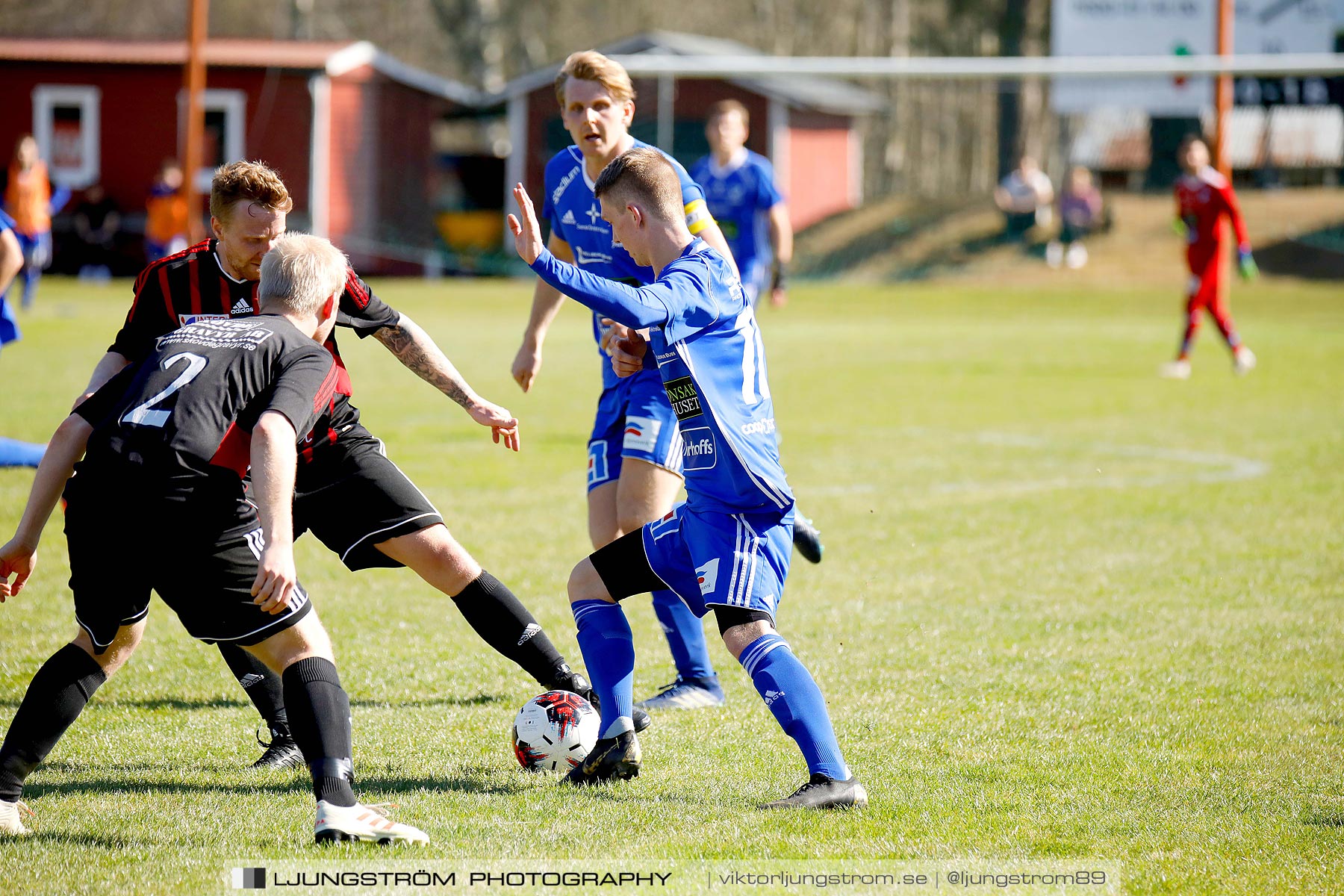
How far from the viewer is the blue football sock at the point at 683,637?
5051 mm

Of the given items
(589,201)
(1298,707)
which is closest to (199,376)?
(589,201)

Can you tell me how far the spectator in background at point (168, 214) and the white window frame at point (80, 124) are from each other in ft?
19.8

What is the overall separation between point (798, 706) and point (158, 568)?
5.45 feet

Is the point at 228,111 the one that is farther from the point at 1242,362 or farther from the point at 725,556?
the point at 725,556

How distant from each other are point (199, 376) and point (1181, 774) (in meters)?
2.94

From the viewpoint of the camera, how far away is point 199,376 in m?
3.46

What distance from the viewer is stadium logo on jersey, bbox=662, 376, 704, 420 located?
12.9 feet

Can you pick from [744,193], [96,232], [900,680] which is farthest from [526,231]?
[96,232]

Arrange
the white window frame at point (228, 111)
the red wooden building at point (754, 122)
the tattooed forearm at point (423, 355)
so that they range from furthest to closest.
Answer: the white window frame at point (228, 111) < the red wooden building at point (754, 122) < the tattooed forearm at point (423, 355)

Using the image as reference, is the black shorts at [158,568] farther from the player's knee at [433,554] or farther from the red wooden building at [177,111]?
the red wooden building at [177,111]

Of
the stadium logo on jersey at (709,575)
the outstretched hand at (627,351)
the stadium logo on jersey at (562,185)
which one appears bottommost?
the stadium logo on jersey at (709,575)

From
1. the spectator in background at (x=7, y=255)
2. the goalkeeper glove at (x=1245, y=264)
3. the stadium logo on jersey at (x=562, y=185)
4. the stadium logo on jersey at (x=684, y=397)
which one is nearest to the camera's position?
the stadium logo on jersey at (x=684, y=397)

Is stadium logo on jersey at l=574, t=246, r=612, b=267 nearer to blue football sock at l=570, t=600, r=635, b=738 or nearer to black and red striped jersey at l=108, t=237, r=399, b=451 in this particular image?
black and red striped jersey at l=108, t=237, r=399, b=451

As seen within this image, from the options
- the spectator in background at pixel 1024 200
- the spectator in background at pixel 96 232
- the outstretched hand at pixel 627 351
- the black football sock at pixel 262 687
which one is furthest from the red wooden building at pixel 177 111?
the outstretched hand at pixel 627 351
